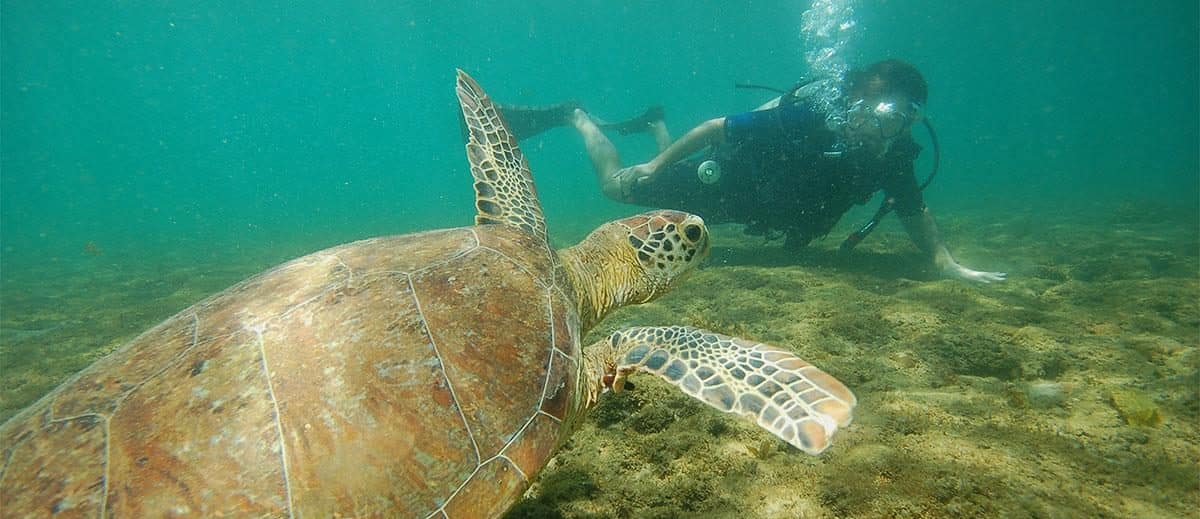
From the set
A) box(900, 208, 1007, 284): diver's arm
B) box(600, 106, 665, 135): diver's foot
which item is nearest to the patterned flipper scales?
box(900, 208, 1007, 284): diver's arm

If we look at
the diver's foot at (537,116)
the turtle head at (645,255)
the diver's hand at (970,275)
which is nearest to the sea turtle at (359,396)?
the turtle head at (645,255)

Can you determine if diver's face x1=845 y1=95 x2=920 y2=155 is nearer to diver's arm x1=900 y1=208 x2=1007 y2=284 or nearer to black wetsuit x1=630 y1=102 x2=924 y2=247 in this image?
black wetsuit x1=630 y1=102 x2=924 y2=247

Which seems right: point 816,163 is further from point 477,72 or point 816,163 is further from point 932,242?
point 477,72

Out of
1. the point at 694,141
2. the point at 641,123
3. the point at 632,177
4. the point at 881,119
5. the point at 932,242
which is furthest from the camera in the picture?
the point at 641,123

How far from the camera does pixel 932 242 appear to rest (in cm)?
638

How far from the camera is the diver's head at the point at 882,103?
6246 mm

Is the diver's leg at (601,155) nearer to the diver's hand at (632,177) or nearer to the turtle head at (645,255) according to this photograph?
the diver's hand at (632,177)

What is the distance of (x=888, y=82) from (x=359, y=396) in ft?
25.5

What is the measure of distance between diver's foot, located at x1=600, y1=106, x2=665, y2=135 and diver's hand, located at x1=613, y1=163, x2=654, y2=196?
11.8 feet

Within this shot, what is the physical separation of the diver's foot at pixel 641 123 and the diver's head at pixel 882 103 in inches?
195

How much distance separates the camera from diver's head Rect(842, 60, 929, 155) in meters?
6.25

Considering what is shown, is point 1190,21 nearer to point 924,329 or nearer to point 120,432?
point 924,329

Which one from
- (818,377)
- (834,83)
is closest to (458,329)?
(818,377)

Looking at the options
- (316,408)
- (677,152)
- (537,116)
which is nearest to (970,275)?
(677,152)
